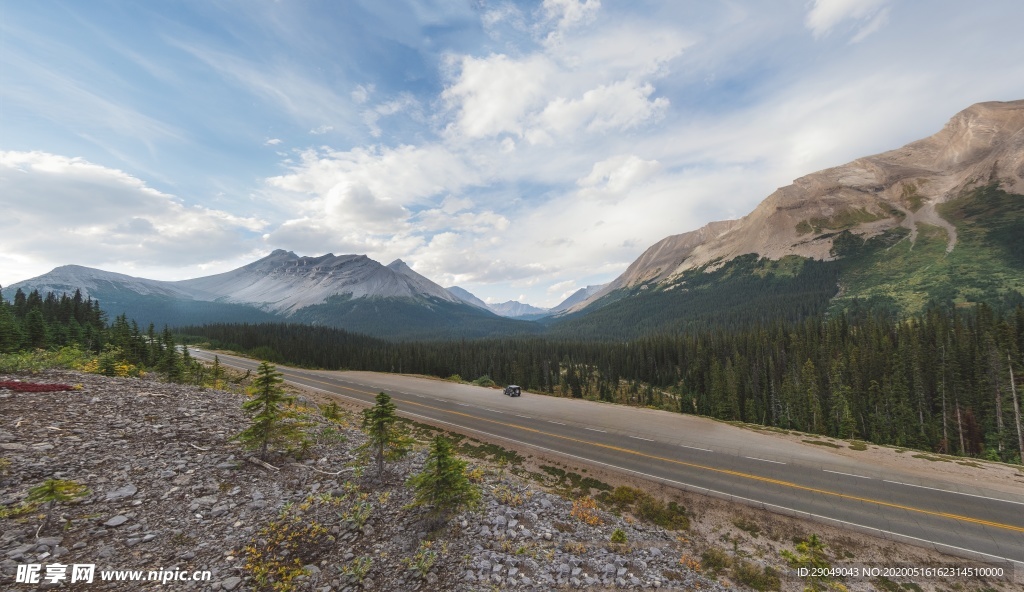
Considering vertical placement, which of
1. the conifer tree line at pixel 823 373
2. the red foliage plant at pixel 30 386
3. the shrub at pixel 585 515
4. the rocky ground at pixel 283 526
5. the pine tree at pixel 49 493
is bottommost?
the conifer tree line at pixel 823 373

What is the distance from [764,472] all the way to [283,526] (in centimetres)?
2815

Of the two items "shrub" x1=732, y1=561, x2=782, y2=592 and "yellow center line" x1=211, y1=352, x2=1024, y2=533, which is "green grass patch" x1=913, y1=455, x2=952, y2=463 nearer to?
"yellow center line" x1=211, y1=352, x2=1024, y2=533

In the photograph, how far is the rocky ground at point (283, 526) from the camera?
870 cm

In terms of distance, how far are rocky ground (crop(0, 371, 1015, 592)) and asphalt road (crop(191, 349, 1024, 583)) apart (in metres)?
2.38

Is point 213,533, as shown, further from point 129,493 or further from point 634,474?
point 634,474

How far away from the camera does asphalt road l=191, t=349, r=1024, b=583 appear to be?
58.7 ft

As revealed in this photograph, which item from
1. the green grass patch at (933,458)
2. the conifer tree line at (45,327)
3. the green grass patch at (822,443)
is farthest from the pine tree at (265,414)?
the green grass patch at (933,458)

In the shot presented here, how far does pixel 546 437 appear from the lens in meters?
31.7

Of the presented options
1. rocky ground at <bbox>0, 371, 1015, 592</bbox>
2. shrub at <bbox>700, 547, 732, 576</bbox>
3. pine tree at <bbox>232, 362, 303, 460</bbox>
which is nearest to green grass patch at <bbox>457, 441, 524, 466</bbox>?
rocky ground at <bbox>0, 371, 1015, 592</bbox>

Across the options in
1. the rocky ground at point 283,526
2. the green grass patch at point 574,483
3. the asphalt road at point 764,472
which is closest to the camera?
the rocky ground at point 283,526

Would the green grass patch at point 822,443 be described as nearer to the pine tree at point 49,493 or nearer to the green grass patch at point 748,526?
the green grass patch at point 748,526

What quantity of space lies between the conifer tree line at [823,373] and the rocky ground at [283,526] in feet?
190

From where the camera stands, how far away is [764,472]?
2416 centimetres

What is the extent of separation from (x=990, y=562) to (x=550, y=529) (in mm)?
20550
